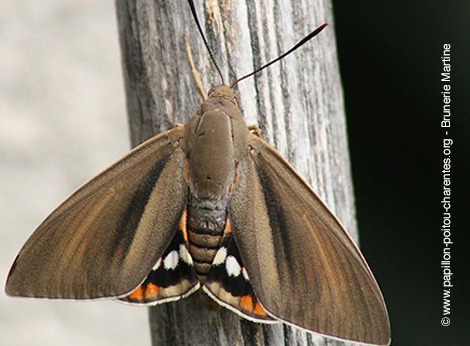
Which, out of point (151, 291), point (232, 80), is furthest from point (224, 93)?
point (151, 291)

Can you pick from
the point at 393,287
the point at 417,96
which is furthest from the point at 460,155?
the point at 393,287

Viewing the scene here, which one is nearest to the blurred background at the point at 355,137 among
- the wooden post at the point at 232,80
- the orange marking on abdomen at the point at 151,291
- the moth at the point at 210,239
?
the wooden post at the point at 232,80

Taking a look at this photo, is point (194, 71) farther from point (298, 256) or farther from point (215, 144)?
point (298, 256)

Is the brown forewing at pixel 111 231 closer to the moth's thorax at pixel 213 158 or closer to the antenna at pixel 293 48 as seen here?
the moth's thorax at pixel 213 158

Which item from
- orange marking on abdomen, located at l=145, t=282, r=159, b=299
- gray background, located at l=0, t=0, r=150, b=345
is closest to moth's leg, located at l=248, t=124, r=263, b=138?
orange marking on abdomen, located at l=145, t=282, r=159, b=299

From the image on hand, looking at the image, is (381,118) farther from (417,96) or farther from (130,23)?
(130,23)

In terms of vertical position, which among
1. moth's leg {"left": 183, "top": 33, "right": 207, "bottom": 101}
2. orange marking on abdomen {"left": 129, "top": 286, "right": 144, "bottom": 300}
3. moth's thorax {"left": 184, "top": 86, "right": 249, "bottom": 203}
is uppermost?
moth's leg {"left": 183, "top": 33, "right": 207, "bottom": 101}

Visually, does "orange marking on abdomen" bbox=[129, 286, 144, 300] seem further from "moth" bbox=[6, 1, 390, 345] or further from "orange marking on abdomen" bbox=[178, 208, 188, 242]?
"orange marking on abdomen" bbox=[178, 208, 188, 242]
